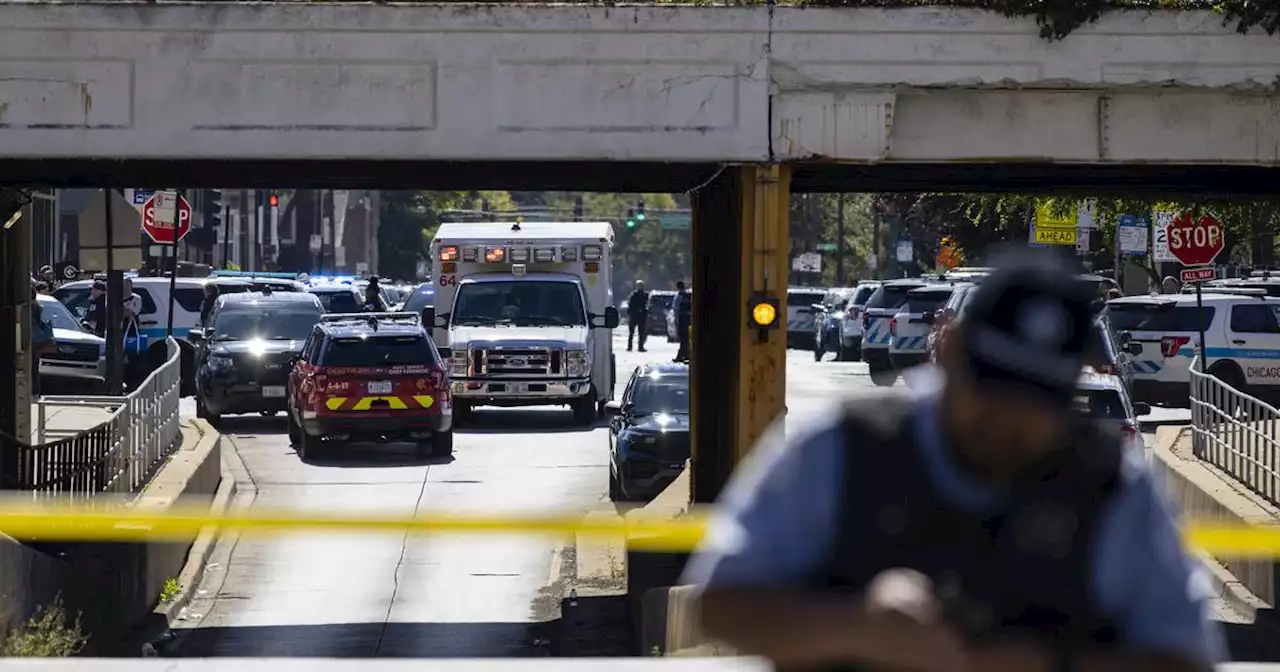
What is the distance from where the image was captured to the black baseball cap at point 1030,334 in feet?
8.91

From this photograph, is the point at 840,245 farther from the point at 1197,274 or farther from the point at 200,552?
the point at 200,552

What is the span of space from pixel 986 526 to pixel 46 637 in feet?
31.8

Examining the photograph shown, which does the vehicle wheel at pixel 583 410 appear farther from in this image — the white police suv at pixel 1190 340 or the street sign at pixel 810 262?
the street sign at pixel 810 262

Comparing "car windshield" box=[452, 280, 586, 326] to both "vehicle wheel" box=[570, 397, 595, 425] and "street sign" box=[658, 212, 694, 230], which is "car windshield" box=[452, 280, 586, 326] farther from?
"street sign" box=[658, 212, 694, 230]

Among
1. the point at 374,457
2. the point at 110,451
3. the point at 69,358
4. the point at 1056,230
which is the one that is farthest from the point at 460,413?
the point at 110,451

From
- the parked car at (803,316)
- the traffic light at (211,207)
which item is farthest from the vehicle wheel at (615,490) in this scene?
the traffic light at (211,207)

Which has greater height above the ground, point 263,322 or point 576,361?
point 263,322

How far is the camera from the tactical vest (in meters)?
2.79

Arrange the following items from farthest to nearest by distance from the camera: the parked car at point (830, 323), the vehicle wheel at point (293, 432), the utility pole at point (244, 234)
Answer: the utility pole at point (244, 234) < the parked car at point (830, 323) < the vehicle wheel at point (293, 432)

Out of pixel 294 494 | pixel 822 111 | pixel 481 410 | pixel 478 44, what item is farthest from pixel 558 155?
pixel 481 410

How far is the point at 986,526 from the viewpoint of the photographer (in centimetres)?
280

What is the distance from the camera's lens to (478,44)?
13.0 metres

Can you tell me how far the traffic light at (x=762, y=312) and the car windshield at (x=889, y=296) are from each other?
22191mm

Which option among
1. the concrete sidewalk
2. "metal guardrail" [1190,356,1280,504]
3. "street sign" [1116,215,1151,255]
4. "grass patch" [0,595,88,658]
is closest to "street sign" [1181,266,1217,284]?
"metal guardrail" [1190,356,1280,504]
